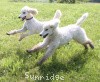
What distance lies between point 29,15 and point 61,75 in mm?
2603

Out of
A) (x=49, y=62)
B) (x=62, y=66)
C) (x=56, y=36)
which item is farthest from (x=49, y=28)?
(x=62, y=66)

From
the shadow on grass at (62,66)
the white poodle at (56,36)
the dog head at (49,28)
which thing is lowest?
the shadow on grass at (62,66)

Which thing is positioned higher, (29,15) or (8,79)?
(29,15)

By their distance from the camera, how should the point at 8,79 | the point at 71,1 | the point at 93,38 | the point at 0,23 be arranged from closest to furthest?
the point at 8,79 → the point at 93,38 → the point at 0,23 → the point at 71,1

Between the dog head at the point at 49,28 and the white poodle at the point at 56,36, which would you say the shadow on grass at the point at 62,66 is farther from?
the dog head at the point at 49,28

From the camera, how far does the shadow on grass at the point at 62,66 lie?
6.73 meters

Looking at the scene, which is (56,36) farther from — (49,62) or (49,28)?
(49,62)

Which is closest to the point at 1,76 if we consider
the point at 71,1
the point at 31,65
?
the point at 31,65

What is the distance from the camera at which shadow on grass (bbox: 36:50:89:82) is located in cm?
673

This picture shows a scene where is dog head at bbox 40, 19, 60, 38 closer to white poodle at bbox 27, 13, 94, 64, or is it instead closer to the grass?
white poodle at bbox 27, 13, 94, 64

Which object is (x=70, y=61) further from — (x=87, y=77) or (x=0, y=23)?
(x=0, y=23)

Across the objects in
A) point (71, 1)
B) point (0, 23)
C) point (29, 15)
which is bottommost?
point (71, 1)

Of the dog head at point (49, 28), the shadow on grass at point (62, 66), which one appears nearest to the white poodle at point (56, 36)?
the dog head at point (49, 28)

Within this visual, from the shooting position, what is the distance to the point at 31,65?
23.0ft
